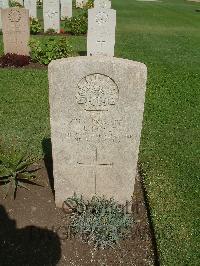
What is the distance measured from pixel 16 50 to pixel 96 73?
369 inches

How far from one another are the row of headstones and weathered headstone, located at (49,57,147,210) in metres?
8.50

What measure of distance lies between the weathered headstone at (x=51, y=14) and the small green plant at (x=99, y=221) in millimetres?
14121

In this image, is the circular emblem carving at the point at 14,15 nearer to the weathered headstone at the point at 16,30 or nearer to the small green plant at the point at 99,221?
the weathered headstone at the point at 16,30

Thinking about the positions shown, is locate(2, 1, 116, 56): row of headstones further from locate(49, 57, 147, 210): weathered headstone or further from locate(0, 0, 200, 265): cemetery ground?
locate(49, 57, 147, 210): weathered headstone

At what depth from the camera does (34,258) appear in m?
4.25

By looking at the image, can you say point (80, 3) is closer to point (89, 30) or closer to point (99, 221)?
point (89, 30)

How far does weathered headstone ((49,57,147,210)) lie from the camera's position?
388 centimetres

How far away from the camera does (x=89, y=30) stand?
1230 cm

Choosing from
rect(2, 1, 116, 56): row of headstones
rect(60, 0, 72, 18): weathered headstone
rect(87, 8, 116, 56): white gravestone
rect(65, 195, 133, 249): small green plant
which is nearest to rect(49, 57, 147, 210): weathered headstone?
rect(65, 195, 133, 249): small green plant

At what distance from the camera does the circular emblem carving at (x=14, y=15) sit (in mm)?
11703

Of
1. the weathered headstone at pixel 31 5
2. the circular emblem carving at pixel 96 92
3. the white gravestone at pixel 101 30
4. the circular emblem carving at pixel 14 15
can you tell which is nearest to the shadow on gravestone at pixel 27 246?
the circular emblem carving at pixel 96 92

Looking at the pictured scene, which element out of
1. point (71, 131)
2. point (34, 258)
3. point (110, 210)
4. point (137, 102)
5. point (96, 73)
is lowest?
point (34, 258)

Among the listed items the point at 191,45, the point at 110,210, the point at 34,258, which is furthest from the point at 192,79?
the point at 34,258

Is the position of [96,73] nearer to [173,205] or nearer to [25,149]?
[173,205]
